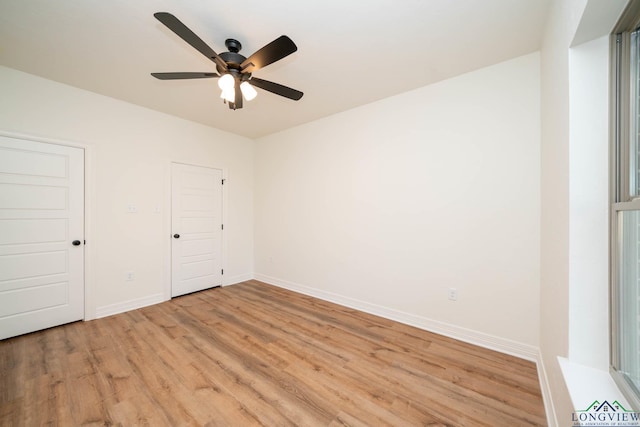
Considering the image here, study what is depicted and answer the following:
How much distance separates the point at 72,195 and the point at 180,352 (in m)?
2.34

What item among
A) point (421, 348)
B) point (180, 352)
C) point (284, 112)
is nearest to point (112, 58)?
point (284, 112)

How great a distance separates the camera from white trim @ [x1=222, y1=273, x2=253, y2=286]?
14.0 feet

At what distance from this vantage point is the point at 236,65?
1.85m

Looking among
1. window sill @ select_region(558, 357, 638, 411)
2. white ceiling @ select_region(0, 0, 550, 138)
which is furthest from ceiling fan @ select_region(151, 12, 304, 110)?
window sill @ select_region(558, 357, 638, 411)

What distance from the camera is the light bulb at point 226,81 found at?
1.84 meters

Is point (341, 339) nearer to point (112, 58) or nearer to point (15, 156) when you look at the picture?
point (112, 58)

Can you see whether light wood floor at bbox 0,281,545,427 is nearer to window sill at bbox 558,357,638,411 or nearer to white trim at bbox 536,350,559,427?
white trim at bbox 536,350,559,427

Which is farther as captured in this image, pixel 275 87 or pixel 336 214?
pixel 336 214

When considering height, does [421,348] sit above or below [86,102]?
below

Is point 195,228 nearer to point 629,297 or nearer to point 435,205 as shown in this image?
point 435,205

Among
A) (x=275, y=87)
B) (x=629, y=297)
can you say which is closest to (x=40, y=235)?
(x=275, y=87)

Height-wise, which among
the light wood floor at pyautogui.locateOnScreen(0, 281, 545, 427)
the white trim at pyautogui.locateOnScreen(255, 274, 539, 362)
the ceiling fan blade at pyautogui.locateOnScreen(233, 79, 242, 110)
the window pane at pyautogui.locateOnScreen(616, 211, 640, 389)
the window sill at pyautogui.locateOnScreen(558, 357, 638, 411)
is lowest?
the light wood floor at pyautogui.locateOnScreen(0, 281, 545, 427)

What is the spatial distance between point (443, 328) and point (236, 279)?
349 centimetres

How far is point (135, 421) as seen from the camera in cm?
149
